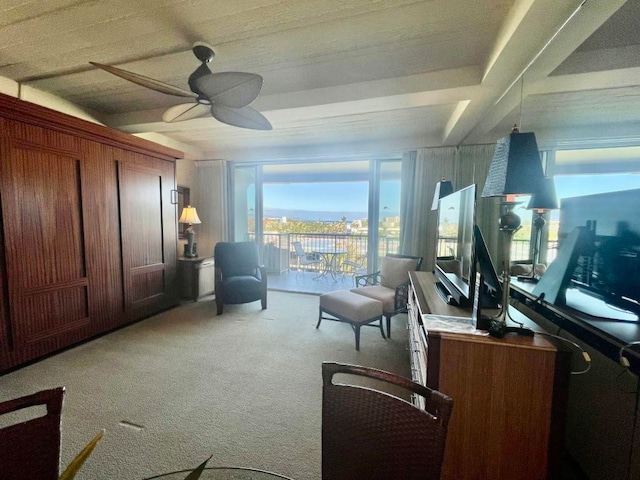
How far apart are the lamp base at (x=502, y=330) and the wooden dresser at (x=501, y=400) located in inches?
1.2

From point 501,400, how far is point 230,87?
214 cm

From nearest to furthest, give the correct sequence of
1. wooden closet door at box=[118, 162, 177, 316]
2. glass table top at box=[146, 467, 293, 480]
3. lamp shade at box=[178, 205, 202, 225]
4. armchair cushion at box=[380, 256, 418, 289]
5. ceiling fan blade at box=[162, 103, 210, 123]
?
glass table top at box=[146, 467, 293, 480] < ceiling fan blade at box=[162, 103, 210, 123] < wooden closet door at box=[118, 162, 177, 316] < armchair cushion at box=[380, 256, 418, 289] < lamp shade at box=[178, 205, 202, 225]

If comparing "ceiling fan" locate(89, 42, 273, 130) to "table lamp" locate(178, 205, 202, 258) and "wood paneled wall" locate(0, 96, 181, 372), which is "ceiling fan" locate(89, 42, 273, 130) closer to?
"wood paneled wall" locate(0, 96, 181, 372)

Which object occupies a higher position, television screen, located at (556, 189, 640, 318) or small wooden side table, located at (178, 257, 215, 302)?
television screen, located at (556, 189, 640, 318)

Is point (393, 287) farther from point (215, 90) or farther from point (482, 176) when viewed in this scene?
point (215, 90)

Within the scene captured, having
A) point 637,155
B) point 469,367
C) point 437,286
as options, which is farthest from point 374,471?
point 637,155

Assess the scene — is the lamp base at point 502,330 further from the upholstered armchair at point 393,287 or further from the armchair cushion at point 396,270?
the armchair cushion at point 396,270

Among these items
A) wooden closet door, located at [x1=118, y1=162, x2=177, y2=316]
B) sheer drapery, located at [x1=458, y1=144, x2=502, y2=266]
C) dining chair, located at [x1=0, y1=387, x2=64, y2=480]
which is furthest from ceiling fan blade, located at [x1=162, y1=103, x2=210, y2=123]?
sheer drapery, located at [x1=458, y1=144, x2=502, y2=266]

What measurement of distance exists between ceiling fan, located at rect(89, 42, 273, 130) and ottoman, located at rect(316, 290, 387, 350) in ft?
6.36

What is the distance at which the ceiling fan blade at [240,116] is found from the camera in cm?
207

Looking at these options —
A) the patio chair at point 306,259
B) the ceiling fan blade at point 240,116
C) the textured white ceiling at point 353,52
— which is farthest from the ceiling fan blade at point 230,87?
the patio chair at point 306,259

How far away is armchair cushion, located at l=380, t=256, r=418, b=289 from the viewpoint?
3.66 metres

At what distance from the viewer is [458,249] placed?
204 cm

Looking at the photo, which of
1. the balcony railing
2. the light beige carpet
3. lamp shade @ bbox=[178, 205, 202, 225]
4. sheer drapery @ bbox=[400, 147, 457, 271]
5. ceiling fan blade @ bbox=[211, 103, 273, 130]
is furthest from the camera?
the balcony railing
